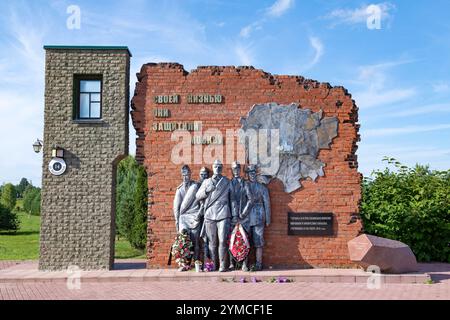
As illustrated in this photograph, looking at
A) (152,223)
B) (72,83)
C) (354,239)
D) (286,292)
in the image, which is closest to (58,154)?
(72,83)

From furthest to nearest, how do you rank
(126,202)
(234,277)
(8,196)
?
(8,196)
(126,202)
(234,277)

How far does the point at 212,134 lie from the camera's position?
10.3m

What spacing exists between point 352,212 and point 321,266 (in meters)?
1.36

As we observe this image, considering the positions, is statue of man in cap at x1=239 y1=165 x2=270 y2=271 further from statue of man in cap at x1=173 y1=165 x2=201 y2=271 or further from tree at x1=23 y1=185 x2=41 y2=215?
tree at x1=23 y1=185 x2=41 y2=215

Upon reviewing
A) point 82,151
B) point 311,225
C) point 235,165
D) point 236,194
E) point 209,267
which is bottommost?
point 209,267

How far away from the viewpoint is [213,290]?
326 inches

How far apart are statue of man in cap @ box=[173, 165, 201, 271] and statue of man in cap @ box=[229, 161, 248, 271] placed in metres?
0.75

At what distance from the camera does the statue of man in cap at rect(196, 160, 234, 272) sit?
32.1 ft

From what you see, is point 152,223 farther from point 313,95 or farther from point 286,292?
point 313,95

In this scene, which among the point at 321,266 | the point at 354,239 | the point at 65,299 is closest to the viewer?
the point at 65,299

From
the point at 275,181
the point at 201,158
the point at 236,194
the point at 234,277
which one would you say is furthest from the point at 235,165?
the point at 234,277

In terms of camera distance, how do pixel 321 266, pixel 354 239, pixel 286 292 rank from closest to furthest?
pixel 286 292 → pixel 354 239 → pixel 321 266

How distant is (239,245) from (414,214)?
5.58 meters

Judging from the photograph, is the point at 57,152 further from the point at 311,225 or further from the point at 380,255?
the point at 380,255
